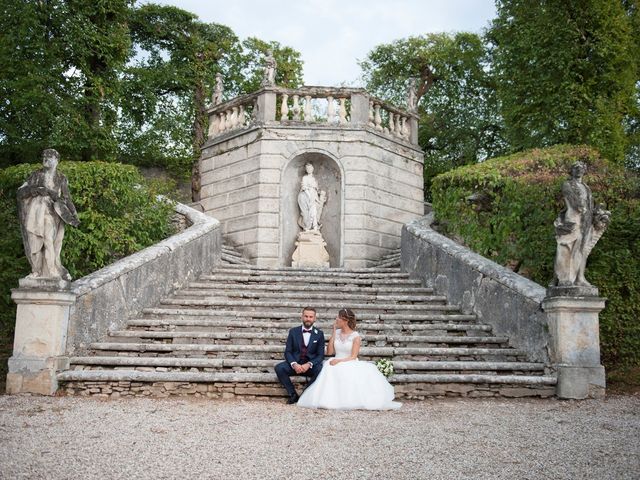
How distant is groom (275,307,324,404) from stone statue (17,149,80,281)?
273 cm

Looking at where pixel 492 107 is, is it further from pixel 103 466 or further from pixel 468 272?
pixel 103 466

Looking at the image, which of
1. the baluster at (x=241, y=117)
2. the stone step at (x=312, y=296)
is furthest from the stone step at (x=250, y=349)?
the baluster at (x=241, y=117)

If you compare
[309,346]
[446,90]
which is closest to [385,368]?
[309,346]

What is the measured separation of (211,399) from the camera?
21.6 ft

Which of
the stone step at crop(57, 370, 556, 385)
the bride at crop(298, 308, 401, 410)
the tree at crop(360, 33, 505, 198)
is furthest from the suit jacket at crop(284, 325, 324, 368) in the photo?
the tree at crop(360, 33, 505, 198)

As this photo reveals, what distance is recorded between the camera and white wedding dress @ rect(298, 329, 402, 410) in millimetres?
6125

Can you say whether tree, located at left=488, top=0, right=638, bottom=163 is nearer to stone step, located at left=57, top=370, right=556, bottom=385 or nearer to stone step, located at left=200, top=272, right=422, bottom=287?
stone step, located at left=200, top=272, right=422, bottom=287

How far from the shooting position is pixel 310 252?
13891 millimetres

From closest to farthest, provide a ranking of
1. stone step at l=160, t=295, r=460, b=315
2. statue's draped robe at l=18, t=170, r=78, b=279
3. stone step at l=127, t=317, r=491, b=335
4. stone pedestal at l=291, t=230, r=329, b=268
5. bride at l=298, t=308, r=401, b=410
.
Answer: bride at l=298, t=308, r=401, b=410
statue's draped robe at l=18, t=170, r=78, b=279
stone step at l=127, t=317, r=491, b=335
stone step at l=160, t=295, r=460, b=315
stone pedestal at l=291, t=230, r=329, b=268

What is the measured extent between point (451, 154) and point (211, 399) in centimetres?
1836

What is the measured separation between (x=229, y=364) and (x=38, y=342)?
6.90 ft

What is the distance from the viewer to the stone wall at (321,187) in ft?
45.3

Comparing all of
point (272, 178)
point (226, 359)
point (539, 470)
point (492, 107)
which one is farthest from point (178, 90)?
point (539, 470)

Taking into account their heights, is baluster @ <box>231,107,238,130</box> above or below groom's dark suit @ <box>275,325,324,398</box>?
above
